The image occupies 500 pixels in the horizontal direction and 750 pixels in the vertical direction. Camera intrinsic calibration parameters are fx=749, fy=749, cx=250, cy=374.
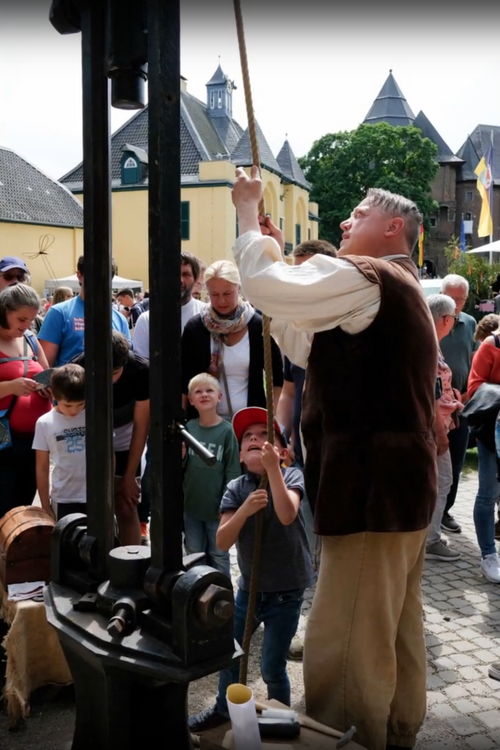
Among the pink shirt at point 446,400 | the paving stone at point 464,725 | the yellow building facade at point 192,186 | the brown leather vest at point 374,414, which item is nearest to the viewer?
the brown leather vest at point 374,414

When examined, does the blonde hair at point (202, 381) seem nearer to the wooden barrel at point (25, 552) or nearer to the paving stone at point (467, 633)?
the wooden barrel at point (25, 552)

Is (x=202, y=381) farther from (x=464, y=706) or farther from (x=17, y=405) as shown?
(x=464, y=706)

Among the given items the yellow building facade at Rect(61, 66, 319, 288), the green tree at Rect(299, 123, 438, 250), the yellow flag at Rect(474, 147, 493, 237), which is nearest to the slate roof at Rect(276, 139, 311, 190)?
the green tree at Rect(299, 123, 438, 250)

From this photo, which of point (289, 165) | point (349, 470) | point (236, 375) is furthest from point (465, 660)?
point (289, 165)

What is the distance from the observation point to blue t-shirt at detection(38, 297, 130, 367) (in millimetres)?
4750

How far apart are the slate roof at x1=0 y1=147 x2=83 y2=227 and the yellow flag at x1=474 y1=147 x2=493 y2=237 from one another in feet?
54.7

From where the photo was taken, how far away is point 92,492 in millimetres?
1956

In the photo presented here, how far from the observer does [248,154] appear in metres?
43.8

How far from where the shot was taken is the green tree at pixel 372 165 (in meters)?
48.1

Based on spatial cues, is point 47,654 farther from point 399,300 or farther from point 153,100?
point 153,100

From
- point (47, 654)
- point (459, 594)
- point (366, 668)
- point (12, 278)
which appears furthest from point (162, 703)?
point (12, 278)

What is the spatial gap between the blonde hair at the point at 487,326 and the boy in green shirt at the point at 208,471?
9.56 ft

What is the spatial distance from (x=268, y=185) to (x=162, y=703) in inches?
1712

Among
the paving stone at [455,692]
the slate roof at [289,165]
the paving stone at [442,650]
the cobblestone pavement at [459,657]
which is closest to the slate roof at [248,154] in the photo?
the slate roof at [289,165]
